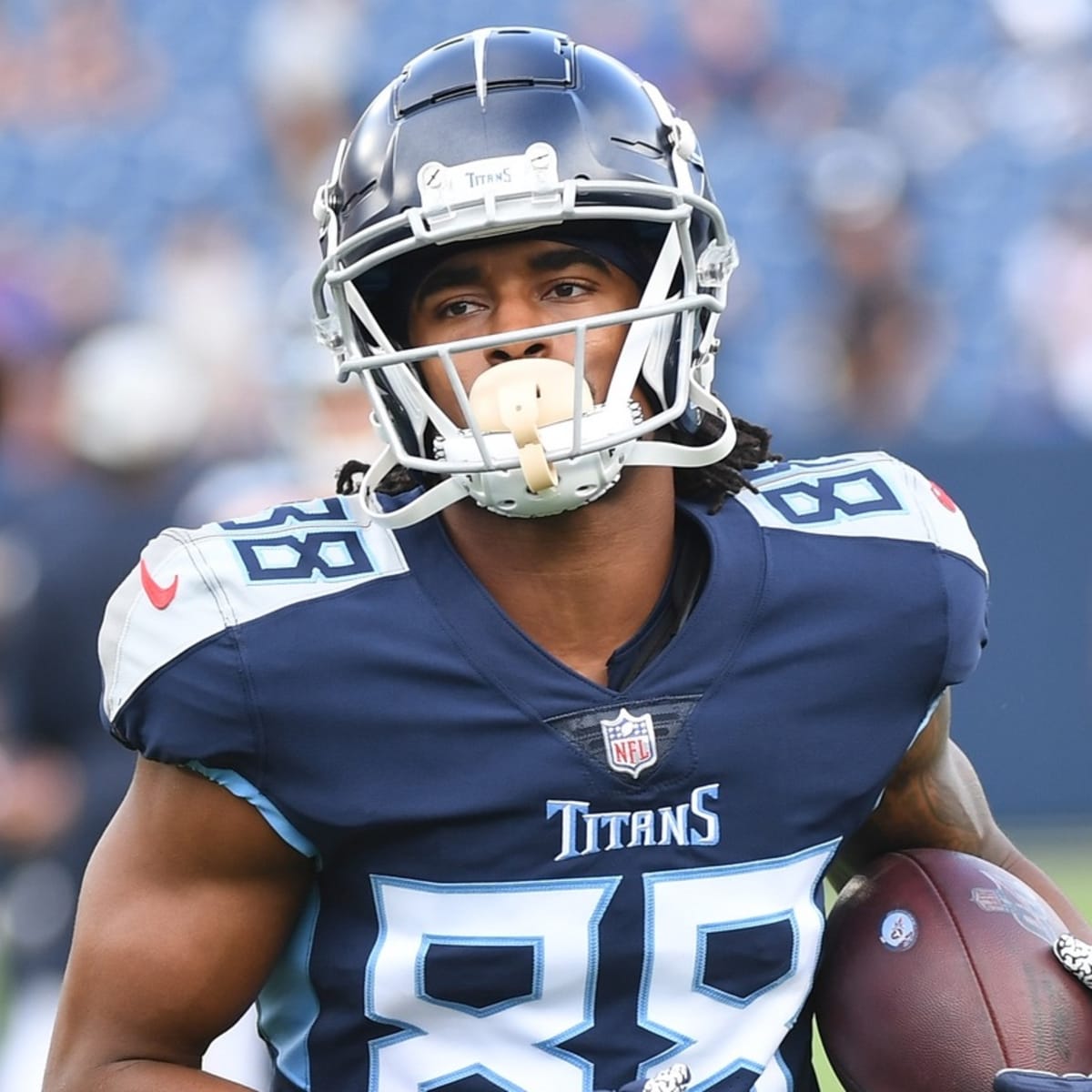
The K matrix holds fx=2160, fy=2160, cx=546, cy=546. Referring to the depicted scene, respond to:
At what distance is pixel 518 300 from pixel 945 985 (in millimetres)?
795

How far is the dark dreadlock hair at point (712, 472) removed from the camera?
7.76ft

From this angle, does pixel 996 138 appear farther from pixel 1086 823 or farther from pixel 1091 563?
pixel 1086 823

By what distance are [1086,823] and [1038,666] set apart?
54cm

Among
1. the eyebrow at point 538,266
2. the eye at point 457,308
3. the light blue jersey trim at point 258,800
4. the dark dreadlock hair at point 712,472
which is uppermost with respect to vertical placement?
the eyebrow at point 538,266

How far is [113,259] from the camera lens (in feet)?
28.8

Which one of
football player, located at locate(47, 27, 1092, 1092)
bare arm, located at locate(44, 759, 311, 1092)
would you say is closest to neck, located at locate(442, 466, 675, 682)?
football player, located at locate(47, 27, 1092, 1092)

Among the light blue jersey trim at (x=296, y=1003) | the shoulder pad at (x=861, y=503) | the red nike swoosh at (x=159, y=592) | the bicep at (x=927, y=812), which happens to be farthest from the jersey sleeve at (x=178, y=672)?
the bicep at (x=927, y=812)

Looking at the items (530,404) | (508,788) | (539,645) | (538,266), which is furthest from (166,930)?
(538,266)

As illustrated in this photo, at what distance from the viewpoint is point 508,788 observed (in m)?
2.09

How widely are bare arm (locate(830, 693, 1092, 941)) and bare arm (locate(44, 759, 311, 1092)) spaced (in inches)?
26.1

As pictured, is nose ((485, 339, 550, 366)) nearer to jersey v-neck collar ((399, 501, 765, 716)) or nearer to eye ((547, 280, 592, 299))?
eye ((547, 280, 592, 299))

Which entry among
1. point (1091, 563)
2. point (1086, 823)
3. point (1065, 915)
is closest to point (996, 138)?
point (1091, 563)

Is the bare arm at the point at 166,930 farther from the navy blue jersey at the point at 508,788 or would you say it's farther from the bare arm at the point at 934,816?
the bare arm at the point at 934,816

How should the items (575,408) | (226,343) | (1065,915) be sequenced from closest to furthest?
(575,408)
(1065,915)
(226,343)
